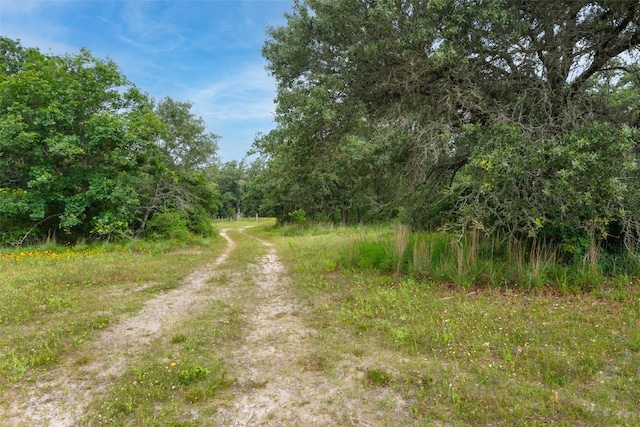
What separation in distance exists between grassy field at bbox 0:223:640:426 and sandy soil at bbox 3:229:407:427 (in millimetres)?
108

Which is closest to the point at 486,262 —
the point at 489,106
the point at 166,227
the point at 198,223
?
the point at 489,106

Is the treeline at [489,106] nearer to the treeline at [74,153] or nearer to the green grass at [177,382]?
the green grass at [177,382]

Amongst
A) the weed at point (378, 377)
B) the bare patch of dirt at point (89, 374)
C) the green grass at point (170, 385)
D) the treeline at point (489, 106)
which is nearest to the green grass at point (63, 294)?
the bare patch of dirt at point (89, 374)

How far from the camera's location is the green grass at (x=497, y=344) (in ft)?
7.55

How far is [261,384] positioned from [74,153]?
1197cm

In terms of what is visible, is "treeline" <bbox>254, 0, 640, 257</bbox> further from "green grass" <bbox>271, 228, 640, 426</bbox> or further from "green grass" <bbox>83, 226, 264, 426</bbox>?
"green grass" <bbox>83, 226, 264, 426</bbox>

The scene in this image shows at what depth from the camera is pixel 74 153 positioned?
1086 centimetres

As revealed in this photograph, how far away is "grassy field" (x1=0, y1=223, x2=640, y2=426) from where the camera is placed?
234 centimetres

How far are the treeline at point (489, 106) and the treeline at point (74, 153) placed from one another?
26.6 ft

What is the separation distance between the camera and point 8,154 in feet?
37.2

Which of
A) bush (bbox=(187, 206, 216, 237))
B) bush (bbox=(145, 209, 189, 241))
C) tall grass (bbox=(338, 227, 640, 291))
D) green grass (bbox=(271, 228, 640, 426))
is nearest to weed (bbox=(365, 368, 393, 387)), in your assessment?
green grass (bbox=(271, 228, 640, 426))

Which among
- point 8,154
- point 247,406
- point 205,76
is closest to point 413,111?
point 247,406

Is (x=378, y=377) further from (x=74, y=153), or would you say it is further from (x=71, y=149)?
(x=74, y=153)

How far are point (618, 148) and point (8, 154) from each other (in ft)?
55.6
